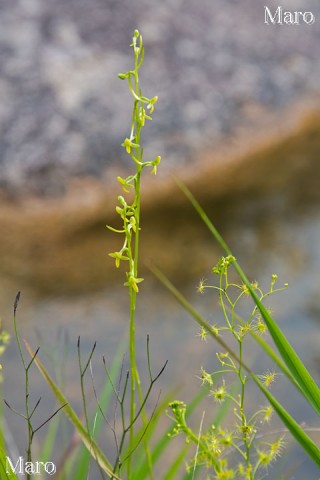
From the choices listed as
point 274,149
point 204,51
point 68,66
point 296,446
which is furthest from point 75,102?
point 296,446

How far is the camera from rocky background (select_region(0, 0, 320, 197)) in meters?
1.82

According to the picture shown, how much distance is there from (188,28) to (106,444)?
3.67 feet

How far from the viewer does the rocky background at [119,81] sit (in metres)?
1.82

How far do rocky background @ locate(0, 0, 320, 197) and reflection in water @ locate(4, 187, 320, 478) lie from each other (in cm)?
26

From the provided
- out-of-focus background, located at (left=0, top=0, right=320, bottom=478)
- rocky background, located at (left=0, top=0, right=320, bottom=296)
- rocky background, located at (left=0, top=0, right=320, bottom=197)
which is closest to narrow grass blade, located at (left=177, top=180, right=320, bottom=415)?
out-of-focus background, located at (left=0, top=0, right=320, bottom=478)

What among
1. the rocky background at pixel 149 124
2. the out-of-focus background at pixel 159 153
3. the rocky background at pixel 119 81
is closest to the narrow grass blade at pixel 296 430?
the out-of-focus background at pixel 159 153

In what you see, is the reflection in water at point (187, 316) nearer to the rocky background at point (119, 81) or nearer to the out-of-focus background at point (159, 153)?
the out-of-focus background at point (159, 153)

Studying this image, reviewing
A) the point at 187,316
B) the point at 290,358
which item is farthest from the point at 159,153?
the point at 290,358

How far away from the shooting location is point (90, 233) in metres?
1.75

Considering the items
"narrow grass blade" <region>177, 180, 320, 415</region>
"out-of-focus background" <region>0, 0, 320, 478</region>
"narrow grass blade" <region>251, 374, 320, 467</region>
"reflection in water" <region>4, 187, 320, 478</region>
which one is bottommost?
"narrow grass blade" <region>251, 374, 320, 467</region>

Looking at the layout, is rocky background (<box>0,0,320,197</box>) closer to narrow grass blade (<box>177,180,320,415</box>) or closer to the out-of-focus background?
the out-of-focus background

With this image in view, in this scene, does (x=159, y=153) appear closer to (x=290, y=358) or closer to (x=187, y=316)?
(x=187, y=316)

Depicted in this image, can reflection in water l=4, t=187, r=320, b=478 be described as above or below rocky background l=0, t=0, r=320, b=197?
below

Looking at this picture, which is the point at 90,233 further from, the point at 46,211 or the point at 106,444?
the point at 106,444
